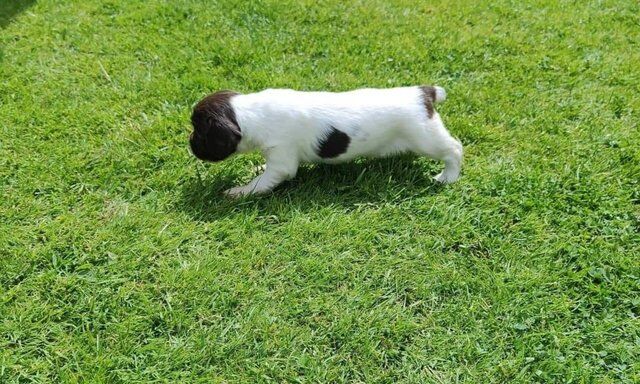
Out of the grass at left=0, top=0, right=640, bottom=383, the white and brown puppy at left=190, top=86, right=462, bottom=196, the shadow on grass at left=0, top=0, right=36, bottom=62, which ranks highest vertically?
the shadow on grass at left=0, top=0, right=36, bottom=62

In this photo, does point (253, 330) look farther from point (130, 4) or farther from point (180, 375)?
point (130, 4)

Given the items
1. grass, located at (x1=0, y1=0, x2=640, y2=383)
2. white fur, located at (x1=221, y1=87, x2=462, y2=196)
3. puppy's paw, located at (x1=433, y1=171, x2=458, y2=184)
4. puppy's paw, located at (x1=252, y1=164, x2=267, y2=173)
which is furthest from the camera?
puppy's paw, located at (x1=252, y1=164, x2=267, y2=173)

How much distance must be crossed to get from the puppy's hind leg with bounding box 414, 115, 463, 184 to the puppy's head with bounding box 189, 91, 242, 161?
1285 millimetres

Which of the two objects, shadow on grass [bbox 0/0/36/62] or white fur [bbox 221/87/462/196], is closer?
white fur [bbox 221/87/462/196]

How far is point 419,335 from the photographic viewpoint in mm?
3082

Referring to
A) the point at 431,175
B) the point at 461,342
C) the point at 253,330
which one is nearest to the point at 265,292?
the point at 253,330

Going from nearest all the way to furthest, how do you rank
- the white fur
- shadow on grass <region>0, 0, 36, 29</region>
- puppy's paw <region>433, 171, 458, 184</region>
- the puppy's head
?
the puppy's head, the white fur, puppy's paw <region>433, 171, 458, 184</region>, shadow on grass <region>0, 0, 36, 29</region>

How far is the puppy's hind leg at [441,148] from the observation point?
380 centimetres

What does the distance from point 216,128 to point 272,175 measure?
0.52 m

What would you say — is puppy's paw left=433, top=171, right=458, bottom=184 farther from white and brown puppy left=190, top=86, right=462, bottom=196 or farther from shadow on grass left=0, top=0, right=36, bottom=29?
shadow on grass left=0, top=0, right=36, bottom=29

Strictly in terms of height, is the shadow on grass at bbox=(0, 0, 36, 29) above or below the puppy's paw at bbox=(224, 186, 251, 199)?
above

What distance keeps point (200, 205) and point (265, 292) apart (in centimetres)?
92

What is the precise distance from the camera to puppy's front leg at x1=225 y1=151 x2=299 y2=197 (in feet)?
12.4

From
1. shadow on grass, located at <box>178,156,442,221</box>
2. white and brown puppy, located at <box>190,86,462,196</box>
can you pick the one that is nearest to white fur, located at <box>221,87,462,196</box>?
white and brown puppy, located at <box>190,86,462,196</box>
